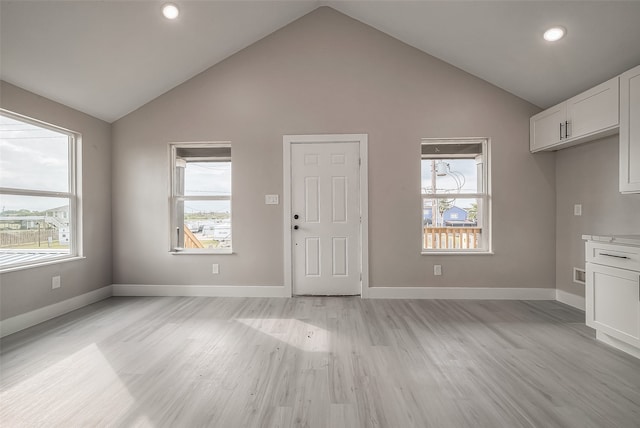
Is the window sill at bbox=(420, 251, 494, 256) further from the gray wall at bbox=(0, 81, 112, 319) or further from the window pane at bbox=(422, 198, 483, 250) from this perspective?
the gray wall at bbox=(0, 81, 112, 319)

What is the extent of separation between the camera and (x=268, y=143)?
3.80 m

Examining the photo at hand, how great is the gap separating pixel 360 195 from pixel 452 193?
121cm

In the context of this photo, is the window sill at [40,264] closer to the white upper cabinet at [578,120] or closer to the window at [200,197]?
the window at [200,197]

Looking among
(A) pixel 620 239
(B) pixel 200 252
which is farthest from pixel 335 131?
(A) pixel 620 239

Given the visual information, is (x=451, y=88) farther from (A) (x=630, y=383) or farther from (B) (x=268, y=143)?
(A) (x=630, y=383)

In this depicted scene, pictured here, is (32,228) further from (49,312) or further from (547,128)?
(547,128)

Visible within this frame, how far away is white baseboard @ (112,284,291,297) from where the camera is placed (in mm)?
3805

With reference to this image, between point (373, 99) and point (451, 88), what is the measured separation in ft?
3.25

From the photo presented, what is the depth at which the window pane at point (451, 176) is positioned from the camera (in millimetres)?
3814

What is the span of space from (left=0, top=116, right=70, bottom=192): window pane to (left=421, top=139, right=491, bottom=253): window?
434 centimetres

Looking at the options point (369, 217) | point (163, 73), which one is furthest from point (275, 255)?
point (163, 73)

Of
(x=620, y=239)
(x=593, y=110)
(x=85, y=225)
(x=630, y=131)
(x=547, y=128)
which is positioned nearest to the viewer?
(x=620, y=239)

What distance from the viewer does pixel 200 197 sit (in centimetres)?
395

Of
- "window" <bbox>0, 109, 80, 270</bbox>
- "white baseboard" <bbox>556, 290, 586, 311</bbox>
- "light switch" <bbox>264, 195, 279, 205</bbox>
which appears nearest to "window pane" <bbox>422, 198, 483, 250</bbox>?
"white baseboard" <bbox>556, 290, 586, 311</bbox>
